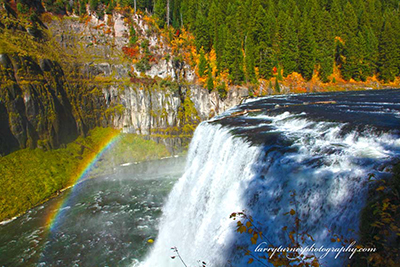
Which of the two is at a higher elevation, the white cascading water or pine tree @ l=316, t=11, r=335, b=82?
pine tree @ l=316, t=11, r=335, b=82

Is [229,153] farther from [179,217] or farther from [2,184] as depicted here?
[2,184]

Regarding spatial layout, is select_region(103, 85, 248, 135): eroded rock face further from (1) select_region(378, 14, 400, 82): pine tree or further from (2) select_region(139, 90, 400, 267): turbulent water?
(1) select_region(378, 14, 400, 82): pine tree

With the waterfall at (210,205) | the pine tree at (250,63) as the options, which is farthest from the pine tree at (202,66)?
the waterfall at (210,205)

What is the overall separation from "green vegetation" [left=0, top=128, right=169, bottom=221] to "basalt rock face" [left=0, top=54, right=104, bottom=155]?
1.82m

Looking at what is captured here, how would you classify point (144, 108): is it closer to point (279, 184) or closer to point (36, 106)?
point (36, 106)

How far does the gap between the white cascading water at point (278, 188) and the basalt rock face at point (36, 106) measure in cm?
2787

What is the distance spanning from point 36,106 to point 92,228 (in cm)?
2455

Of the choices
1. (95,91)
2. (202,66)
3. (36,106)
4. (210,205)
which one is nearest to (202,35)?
(202,66)

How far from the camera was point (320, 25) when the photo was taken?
6303 cm

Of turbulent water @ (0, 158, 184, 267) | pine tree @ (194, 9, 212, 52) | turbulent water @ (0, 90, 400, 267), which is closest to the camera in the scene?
turbulent water @ (0, 90, 400, 267)

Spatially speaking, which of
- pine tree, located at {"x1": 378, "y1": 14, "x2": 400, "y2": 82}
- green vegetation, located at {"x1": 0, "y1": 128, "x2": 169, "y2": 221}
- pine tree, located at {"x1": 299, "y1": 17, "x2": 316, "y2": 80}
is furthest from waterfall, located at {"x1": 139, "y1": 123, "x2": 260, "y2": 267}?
pine tree, located at {"x1": 378, "y1": 14, "x2": 400, "y2": 82}

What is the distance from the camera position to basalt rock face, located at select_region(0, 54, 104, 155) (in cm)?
3195

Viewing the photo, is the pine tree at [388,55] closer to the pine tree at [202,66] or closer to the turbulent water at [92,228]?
the pine tree at [202,66]

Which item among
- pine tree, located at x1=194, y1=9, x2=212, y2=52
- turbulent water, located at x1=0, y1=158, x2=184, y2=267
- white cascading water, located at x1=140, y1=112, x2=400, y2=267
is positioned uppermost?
pine tree, located at x1=194, y1=9, x2=212, y2=52
